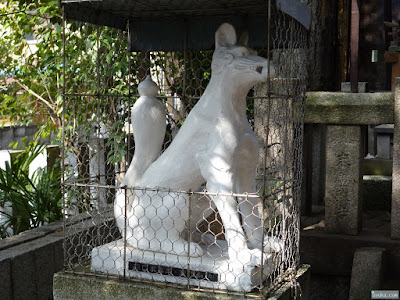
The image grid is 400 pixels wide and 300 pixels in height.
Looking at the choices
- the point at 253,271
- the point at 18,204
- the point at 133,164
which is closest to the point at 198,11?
the point at 133,164

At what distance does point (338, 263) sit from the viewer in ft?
15.8

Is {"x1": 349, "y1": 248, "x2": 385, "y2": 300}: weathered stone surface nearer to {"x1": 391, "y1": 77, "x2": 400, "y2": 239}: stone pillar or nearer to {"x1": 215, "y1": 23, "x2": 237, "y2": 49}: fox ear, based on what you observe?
{"x1": 391, "y1": 77, "x2": 400, "y2": 239}: stone pillar

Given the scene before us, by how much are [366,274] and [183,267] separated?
1.65 m

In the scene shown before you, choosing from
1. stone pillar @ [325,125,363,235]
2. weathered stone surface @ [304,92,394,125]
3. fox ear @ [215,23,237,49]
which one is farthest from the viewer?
stone pillar @ [325,125,363,235]

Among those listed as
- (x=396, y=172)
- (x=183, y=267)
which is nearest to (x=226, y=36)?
(x=183, y=267)

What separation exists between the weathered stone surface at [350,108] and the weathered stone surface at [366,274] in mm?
1021

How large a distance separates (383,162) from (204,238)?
3323 millimetres

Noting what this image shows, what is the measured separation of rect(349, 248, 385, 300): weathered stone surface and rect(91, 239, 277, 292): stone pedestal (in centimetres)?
120

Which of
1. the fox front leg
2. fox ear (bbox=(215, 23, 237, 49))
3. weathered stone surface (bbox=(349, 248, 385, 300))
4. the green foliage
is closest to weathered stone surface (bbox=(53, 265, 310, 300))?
the fox front leg

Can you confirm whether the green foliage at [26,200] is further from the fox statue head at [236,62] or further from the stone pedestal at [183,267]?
the fox statue head at [236,62]

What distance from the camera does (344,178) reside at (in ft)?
15.9

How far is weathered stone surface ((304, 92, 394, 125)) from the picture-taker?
4719mm

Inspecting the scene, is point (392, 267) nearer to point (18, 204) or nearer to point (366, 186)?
point (366, 186)

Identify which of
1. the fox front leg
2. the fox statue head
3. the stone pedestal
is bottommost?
the stone pedestal
